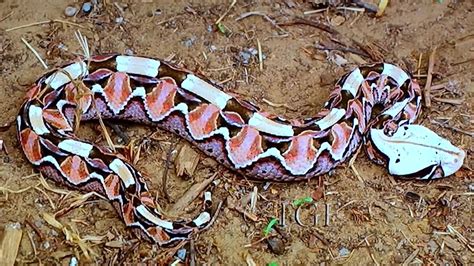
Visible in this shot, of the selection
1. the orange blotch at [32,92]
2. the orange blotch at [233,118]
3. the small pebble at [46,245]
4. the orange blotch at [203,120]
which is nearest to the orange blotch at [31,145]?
the orange blotch at [32,92]

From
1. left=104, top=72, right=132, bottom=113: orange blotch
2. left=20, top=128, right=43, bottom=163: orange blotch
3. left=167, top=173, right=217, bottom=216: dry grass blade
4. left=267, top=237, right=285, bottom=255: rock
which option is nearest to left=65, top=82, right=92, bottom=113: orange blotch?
left=104, top=72, right=132, bottom=113: orange blotch

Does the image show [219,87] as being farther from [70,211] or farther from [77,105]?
[70,211]

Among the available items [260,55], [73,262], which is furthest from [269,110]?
[73,262]

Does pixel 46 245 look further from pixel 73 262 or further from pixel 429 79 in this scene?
pixel 429 79

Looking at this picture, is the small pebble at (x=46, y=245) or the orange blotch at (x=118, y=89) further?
the orange blotch at (x=118, y=89)

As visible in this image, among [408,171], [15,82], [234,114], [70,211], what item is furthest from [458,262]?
[15,82]

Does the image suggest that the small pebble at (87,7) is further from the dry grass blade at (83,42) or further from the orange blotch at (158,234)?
the orange blotch at (158,234)
